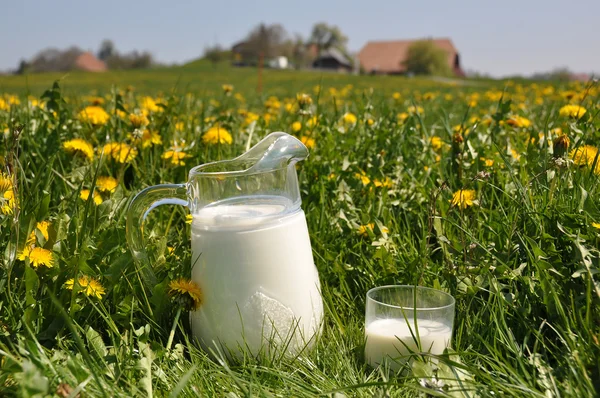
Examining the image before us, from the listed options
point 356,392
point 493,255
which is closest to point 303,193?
point 493,255

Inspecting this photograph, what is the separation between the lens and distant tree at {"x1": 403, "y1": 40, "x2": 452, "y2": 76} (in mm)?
55875

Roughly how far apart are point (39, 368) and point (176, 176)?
4.54 feet

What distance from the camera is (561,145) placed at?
76.7 inches

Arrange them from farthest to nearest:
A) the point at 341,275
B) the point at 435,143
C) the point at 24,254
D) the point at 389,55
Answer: the point at 389,55 → the point at 435,143 → the point at 341,275 → the point at 24,254

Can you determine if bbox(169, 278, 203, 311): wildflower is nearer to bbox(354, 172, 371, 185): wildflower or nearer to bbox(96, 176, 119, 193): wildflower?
bbox(96, 176, 119, 193): wildflower

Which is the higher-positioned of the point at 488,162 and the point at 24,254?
the point at 488,162

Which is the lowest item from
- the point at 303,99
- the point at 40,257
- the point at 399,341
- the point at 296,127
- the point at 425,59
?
the point at 399,341

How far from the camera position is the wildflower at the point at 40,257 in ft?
5.24

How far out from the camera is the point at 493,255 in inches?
67.4

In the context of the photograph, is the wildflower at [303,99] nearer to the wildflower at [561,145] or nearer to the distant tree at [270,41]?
the wildflower at [561,145]

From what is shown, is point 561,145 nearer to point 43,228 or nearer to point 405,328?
point 405,328

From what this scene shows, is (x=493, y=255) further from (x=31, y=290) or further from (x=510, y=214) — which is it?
(x=31, y=290)

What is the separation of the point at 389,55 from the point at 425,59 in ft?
48.2

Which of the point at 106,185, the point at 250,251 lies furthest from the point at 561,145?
the point at 106,185
